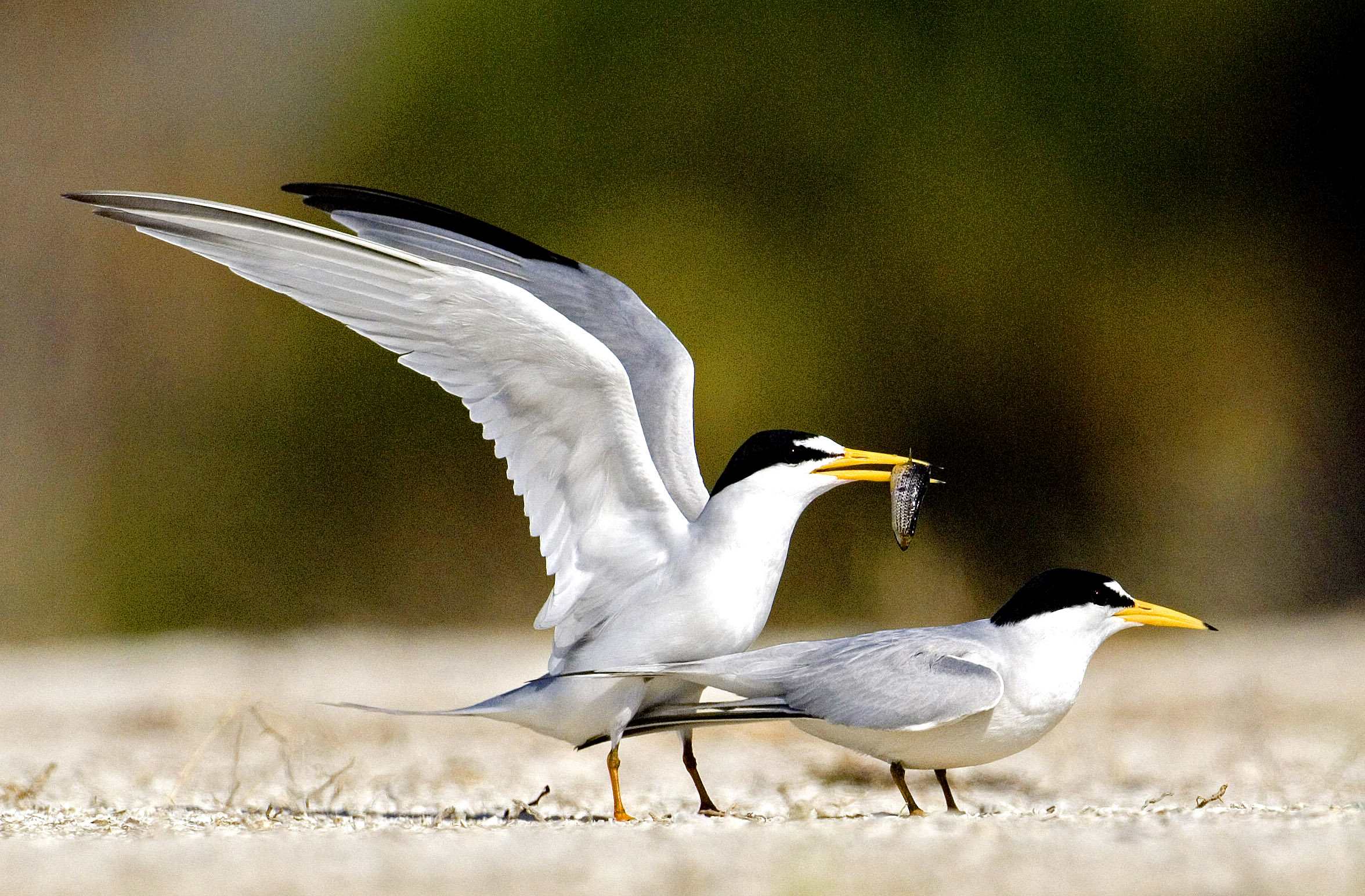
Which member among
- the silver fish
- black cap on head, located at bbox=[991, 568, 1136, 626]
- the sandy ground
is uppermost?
the silver fish

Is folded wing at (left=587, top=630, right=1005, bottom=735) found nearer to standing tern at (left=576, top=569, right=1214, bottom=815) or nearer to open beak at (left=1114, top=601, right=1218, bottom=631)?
standing tern at (left=576, top=569, right=1214, bottom=815)

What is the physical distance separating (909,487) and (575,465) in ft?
2.88

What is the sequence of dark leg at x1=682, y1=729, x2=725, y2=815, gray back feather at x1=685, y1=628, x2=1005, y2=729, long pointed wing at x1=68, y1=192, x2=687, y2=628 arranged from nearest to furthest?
gray back feather at x1=685, y1=628, x2=1005, y2=729
long pointed wing at x1=68, y1=192, x2=687, y2=628
dark leg at x1=682, y1=729, x2=725, y2=815

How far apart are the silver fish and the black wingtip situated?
3.87 ft

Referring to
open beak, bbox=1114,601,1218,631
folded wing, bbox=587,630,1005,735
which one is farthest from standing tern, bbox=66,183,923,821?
open beak, bbox=1114,601,1218,631

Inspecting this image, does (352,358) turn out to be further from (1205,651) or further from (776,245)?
(1205,651)

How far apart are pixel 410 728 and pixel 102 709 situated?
151 centimetres

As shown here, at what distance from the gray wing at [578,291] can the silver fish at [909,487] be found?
0.59 m

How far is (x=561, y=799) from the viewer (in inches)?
184

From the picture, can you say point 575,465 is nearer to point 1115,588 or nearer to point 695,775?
point 695,775

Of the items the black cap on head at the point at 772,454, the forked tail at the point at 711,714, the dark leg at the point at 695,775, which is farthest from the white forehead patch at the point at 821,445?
the dark leg at the point at 695,775

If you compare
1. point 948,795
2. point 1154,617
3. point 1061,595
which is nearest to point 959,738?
point 948,795

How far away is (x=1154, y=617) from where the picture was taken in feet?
12.6

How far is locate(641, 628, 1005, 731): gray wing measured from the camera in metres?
3.43
